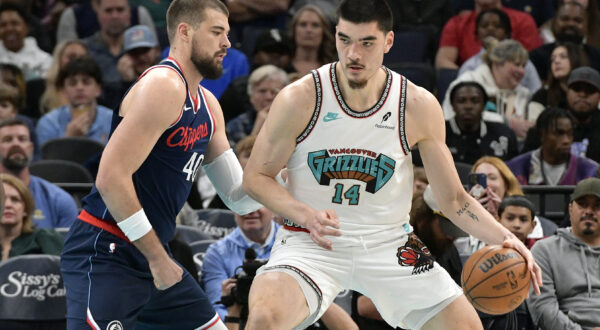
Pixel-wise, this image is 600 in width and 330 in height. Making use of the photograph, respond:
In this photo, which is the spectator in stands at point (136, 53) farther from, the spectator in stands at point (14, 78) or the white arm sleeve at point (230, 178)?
the white arm sleeve at point (230, 178)

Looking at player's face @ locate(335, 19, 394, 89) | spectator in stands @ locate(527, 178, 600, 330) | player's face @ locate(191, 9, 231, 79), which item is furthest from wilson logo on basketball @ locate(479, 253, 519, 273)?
spectator in stands @ locate(527, 178, 600, 330)

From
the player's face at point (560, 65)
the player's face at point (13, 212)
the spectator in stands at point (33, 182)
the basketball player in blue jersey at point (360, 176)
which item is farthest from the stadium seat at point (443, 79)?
the basketball player in blue jersey at point (360, 176)

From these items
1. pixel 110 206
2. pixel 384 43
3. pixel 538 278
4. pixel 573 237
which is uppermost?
pixel 384 43

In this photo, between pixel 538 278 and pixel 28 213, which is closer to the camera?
pixel 538 278

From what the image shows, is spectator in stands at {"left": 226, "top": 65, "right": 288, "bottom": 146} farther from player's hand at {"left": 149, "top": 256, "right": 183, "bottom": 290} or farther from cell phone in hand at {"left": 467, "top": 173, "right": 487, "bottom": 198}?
player's hand at {"left": 149, "top": 256, "right": 183, "bottom": 290}

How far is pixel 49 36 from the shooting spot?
1212 cm

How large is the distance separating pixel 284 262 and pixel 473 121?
4.95 m

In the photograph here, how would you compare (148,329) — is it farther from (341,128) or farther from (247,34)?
(247,34)

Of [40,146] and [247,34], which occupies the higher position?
[247,34]

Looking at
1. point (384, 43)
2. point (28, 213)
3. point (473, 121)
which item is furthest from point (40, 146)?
point (384, 43)

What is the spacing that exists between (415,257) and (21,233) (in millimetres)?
3737

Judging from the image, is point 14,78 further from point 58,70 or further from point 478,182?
point 478,182

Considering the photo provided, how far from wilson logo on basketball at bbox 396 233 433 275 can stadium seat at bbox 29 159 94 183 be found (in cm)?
455

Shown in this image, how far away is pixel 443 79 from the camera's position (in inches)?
408
